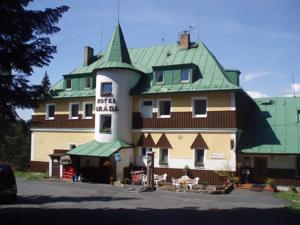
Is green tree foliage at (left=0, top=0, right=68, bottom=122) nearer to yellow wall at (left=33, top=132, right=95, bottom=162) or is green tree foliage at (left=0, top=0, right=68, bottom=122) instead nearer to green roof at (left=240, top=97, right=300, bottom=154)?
green roof at (left=240, top=97, right=300, bottom=154)

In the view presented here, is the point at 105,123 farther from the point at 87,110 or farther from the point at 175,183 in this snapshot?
the point at 175,183

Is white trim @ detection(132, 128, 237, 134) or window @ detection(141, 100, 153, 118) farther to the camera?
window @ detection(141, 100, 153, 118)

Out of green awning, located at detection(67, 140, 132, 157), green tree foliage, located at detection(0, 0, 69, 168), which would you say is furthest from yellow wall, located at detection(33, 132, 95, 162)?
green tree foliage, located at detection(0, 0, 69, 168)

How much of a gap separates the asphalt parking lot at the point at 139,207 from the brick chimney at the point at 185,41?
13530mm

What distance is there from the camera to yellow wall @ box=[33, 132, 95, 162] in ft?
113

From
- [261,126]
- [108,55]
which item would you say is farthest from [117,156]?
[261,126]

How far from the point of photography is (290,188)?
89.7 ft

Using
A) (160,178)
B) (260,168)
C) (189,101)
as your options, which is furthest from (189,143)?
(260,168)

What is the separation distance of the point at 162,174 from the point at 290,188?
29.6ft

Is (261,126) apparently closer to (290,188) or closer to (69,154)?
(290,188)

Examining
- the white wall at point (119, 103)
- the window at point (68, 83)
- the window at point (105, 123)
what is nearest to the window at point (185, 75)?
the white wall at point (119, 103)

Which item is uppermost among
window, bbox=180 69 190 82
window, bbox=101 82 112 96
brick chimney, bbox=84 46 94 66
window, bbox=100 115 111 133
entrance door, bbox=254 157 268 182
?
brick chimney, bbox=84 46 94 66
